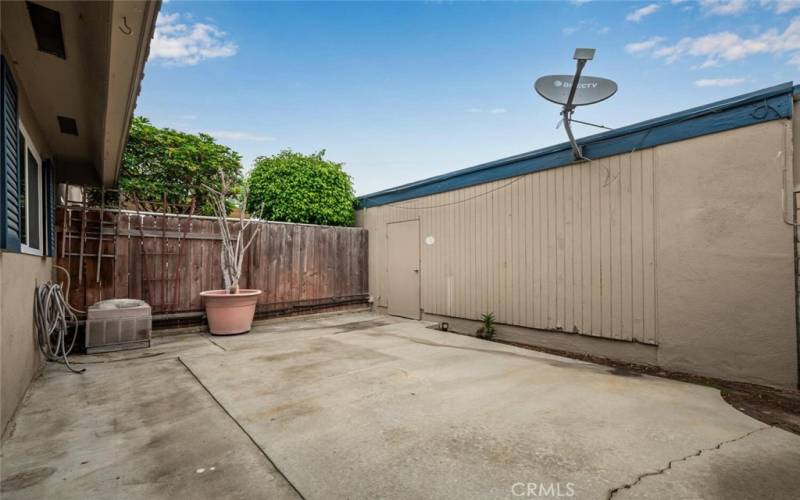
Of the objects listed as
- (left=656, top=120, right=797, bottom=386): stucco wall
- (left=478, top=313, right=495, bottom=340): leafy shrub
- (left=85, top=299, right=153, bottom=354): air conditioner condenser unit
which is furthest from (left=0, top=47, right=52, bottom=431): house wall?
(left=656, top=120, right=797, bottom=386): stucco wall

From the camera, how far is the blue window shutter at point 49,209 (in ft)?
12.6

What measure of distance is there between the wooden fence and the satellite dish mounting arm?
467 centimetres

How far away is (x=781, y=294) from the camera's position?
2.87 meters

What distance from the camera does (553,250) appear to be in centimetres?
446

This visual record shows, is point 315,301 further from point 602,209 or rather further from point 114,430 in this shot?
point 602,209

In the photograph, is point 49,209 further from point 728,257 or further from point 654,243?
point 728,257

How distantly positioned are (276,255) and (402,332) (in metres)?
2.82

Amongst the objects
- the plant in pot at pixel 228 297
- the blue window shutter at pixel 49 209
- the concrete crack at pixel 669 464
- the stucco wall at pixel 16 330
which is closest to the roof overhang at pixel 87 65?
the blue window shutter at pixel 49 209

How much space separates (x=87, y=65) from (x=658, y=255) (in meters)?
5.35

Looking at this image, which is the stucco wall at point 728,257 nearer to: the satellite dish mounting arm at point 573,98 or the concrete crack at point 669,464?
the satellite dish mounting arm at point 573,98

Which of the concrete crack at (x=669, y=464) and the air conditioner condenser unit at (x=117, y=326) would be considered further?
the air conditioner condenser unit at (x=117, y=326)

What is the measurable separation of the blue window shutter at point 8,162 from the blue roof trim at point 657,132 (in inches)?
197

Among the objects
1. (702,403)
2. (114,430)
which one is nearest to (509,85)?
(702,403)

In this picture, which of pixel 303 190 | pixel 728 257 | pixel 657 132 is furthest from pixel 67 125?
pixel 728 257
